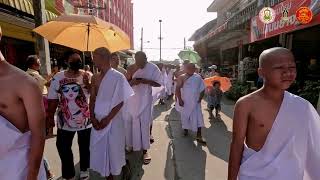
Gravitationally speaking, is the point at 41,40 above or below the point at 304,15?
below

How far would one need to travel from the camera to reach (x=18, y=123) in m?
2.30

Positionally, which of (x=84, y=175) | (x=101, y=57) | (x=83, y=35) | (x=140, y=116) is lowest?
(x=84, y=175)

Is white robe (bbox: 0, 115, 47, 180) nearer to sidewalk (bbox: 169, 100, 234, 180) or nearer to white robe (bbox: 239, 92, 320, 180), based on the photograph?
white robe (bbox: 239, 92, 320, 180)

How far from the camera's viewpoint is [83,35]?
5.47 metres

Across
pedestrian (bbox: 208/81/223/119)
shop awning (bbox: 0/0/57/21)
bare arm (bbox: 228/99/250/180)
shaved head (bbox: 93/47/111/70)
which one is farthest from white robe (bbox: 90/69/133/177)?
shop awning (bbox: 0/0/57/21)

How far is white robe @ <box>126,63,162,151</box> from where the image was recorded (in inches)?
246

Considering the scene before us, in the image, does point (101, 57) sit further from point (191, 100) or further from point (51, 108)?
point (191, 100)

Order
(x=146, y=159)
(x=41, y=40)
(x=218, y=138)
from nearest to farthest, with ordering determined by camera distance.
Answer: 1. (x=146, y=159)
2. (x=218, y=138)
3. (x=41, y=40)

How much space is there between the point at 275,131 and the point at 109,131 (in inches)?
95.2

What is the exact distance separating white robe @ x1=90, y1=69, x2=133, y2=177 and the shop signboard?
5446 mm

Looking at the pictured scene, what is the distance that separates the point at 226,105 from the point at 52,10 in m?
7.91

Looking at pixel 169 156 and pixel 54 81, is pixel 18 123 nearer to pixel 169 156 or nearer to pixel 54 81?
pixel 54 81

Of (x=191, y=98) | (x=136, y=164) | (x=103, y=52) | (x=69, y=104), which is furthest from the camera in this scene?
(x=191, y=98)

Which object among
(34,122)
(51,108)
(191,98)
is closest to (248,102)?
(34,122)
